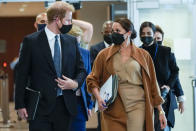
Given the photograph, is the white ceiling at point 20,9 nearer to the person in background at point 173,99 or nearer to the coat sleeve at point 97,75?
the person in background at point 173,99

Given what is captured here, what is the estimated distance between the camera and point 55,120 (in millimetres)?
3992

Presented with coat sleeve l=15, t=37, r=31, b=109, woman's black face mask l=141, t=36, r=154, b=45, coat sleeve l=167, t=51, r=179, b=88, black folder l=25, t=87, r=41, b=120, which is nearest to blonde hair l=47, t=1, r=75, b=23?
coat sleeve l=15, t=37, r=31, b=109

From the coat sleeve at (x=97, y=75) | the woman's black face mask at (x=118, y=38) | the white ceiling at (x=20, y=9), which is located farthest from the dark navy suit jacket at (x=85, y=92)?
the white ceiling at (x=20, y=9)

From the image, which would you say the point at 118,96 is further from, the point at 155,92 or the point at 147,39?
the point at 147,39

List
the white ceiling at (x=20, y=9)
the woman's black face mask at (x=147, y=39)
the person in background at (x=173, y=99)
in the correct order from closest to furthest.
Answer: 1. the woman's black face mask at (x=147, y=39)
2. the person in background at (x=173, y=99)
3. the white ceiling at (x=20, y=9)

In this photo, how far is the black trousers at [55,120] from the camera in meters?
3.95

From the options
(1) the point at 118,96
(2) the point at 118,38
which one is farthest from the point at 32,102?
(2) the point at 118,38

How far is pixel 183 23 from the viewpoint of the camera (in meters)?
6.51

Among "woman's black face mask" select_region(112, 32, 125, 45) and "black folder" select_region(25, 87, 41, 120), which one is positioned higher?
"woman's black face mask" select_region(112, 32, 125, 45)

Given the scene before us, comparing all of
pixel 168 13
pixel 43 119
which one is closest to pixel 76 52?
pixel 43 119

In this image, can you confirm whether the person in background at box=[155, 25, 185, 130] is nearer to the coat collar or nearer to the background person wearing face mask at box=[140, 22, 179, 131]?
the background person wearing face mask at box=[140, 22, 179, 131]

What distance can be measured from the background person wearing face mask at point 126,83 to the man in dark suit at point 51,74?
0.82 feet

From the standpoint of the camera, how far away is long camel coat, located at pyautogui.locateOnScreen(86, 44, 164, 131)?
407 centimetres

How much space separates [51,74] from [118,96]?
0.58m
